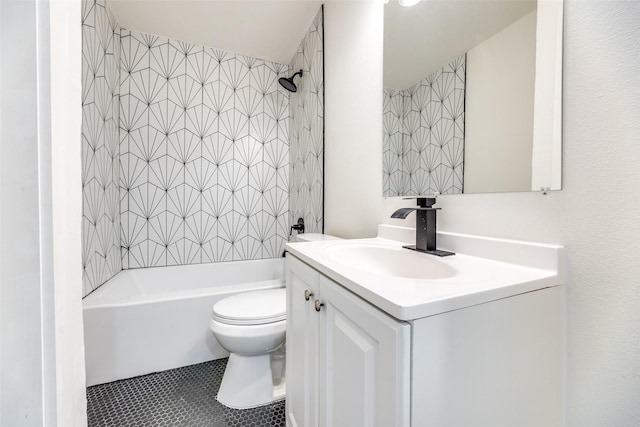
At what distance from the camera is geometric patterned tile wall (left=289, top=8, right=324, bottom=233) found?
74.5 inches

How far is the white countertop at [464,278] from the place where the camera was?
0.46 meters

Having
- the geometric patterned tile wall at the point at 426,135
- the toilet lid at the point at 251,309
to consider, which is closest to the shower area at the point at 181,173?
the toilet lid at the point at 251,309

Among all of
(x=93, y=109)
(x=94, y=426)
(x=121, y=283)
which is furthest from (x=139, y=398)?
(x=93, y=109)

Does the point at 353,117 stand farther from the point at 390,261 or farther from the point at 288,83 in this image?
the point at 288,83

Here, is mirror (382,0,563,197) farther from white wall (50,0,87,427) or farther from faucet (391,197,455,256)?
white wall (50,0,87,427)

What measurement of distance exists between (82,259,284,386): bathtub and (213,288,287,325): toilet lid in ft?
0.79

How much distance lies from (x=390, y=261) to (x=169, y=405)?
4.13 ft

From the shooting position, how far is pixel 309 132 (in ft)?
6.86

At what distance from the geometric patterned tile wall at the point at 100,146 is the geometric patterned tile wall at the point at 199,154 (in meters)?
0.12

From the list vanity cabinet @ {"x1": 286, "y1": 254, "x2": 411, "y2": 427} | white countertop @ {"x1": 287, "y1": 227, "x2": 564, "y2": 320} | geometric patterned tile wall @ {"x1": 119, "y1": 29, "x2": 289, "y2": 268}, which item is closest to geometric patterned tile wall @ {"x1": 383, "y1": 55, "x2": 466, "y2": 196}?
white countertop @ {"x1": 287, "y1": 227, "x2": 564, "y2": 320}

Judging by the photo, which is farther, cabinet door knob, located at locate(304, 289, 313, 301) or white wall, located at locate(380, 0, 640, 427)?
cabinet door knob, located at locate(304, 289, 313, 301)

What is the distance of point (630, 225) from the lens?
53 centimetres

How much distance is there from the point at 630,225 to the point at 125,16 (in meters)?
2.84

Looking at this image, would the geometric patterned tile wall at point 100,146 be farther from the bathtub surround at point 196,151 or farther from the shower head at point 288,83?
the shower head at point 288,83
